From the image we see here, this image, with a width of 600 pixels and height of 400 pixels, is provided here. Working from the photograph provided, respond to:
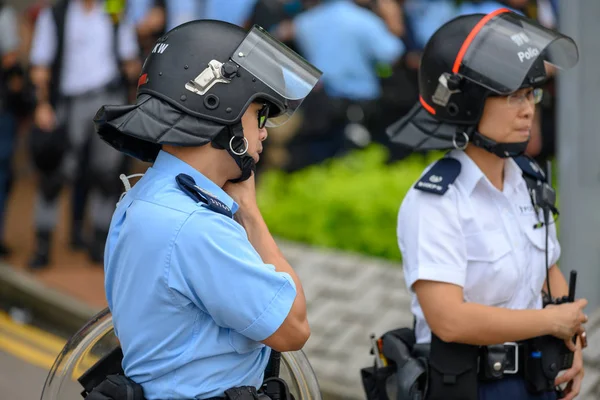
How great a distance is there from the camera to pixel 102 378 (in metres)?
3.07

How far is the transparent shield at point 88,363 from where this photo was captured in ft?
10.1

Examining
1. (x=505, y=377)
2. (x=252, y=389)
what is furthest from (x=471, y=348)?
(x=252, y=389)

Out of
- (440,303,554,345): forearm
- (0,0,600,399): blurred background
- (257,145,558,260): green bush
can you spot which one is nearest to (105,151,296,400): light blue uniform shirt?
(440,303,554,345): forearm

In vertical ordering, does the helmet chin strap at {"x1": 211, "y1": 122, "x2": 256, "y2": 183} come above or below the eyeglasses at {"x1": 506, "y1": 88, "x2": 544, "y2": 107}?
above

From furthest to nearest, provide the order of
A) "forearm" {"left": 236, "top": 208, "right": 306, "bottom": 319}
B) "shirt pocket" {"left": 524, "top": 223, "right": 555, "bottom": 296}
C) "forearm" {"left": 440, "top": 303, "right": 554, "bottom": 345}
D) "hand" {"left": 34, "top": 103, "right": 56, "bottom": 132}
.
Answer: "hand" {"left": 34, "top": 103, "right": 56, "bottom": 132} < "shirt pocket" {"left": 524, "top": 223, "right": 555, "bottom": 296} < "forearm" {"left": 440, "top": 303, "right": 554, "bottom": 345} < "forearm" {"left": 236, "top": 208, "right": 306, "bottom": 319}

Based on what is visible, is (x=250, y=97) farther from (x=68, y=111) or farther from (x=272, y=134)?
(x=272, y=134)

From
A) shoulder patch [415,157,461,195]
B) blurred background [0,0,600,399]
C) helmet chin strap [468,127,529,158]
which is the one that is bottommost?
blurred background [0,0,600,399]

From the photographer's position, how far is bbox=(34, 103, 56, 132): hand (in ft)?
28.5

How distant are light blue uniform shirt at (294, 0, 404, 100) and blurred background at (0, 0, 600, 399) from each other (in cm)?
1

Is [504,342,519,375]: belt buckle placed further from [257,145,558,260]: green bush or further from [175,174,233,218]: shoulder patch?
[257,145,558,260]: green bush

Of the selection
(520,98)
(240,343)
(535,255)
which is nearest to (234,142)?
(240,343)

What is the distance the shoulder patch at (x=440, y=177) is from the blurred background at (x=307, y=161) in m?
1.78

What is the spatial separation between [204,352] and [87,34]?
6577 mm

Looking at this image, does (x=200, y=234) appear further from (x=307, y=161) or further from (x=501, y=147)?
(x=307, y=161)
